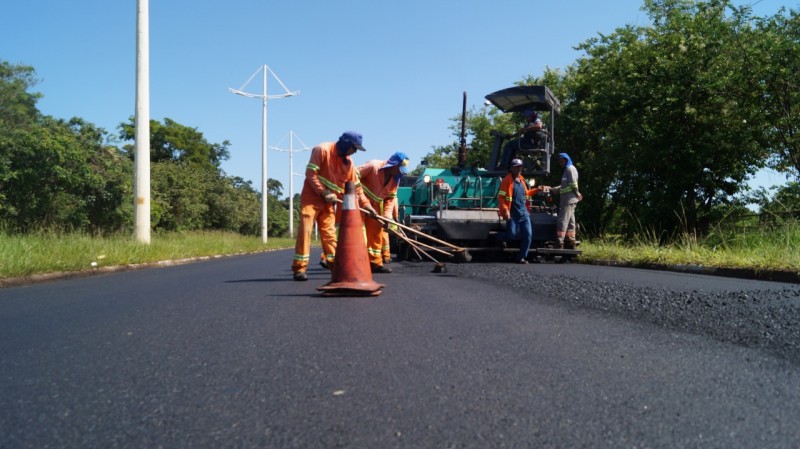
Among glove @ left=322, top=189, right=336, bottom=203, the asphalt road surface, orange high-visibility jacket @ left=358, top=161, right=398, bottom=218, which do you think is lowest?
the asphalt road surface

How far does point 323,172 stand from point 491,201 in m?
5.35

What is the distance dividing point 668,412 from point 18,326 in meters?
4.64

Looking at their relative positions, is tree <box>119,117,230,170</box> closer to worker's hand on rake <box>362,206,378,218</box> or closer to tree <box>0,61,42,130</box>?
tree <box>0,61,42,130</box>

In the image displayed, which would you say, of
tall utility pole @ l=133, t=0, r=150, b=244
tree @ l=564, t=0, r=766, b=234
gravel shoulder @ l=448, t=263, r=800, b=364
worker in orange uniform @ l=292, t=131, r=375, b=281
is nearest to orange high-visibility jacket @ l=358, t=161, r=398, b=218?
worker in orange uniform @ l=292, t=131, r=375, b=281

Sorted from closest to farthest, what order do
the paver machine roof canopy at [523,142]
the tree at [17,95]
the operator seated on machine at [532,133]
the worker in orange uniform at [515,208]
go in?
the worker in orange uniform at [515,208] → the paver machine roof canopy at [523,142] → the operator seated on machine at [532,133] → the tree at [17,95]

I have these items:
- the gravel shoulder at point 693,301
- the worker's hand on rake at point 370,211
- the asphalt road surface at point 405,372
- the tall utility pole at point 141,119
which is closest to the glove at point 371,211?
the worker's hand on rake at point 370,211

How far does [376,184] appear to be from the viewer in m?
10.3

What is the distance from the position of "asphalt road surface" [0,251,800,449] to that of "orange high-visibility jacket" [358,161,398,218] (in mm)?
4300

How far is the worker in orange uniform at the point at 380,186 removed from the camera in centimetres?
959

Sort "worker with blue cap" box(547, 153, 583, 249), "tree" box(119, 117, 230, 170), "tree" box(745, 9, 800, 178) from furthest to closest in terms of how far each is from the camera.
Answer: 1. "tree" box(119, 117, 230, 170)
2. "tree" box(745, 9, 800, 178)
3. "worker with blue cap" box(547, 153, 583, 249)

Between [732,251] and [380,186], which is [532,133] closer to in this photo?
[380,186]

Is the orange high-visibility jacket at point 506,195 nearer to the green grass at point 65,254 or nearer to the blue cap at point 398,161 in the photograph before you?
the blue cap at point 398,161

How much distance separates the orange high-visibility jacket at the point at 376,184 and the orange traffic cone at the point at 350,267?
3.34 metres

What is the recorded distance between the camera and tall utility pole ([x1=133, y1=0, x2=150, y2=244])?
1461cm
